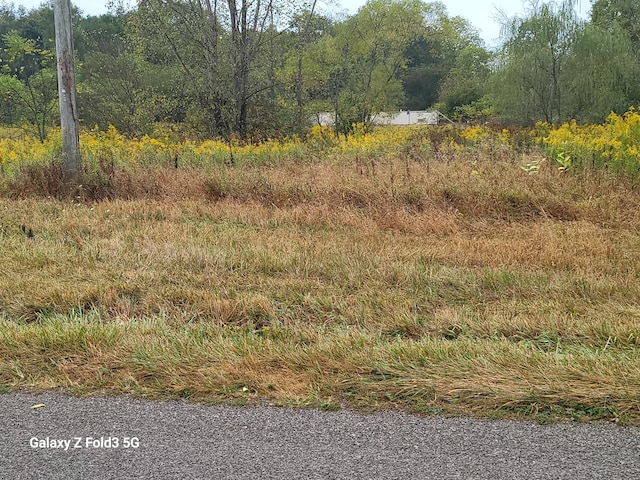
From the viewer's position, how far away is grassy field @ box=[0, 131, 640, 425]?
306 cm

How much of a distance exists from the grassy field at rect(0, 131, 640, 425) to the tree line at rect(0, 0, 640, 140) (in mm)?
8326

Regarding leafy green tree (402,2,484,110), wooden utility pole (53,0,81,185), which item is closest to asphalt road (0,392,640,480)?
wooden utility pole (53,0,81,185)

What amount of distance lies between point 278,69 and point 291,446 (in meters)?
17.6

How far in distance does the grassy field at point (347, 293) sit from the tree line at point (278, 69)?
8.33 meters

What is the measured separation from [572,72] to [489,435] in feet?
67.8

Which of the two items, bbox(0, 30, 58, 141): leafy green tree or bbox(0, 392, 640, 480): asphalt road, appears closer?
bbox(0, 392, 640, 480): asphalt road

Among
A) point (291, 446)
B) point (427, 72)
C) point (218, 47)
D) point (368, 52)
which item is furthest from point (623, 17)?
point (427, 72)

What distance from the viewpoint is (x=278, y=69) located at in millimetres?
18688

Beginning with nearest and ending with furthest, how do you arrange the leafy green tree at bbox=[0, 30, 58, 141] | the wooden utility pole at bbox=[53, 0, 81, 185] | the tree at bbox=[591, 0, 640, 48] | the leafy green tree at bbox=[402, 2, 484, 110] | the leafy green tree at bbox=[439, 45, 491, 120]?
the wooden utility pole at bbox=[53, 0, 81, 185]
the leafy green tree at bbox=[0, 30, 58, 141]
the tree at bbox=[591, 0, 640, 48]
the leafy green tree at bbox=[439, 45, 491, 120]
the leafy green tree at bbox=[402, 2, 484, 110]

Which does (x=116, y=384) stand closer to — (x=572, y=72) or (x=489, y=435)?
(x=489, y=435)

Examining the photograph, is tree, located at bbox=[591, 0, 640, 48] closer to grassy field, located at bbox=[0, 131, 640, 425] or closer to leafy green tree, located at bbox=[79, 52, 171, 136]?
leafy green tree, located at bbox=[79, 52, 171, 136]

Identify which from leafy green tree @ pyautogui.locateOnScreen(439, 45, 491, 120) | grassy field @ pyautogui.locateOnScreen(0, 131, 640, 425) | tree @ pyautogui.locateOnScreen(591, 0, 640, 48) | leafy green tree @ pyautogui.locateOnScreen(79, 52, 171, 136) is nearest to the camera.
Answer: grassy field @ pyautogui.locateOnScreen(0, 131, 640, 425)

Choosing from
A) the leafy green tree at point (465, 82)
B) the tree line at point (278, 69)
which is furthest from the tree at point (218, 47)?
the leafy green tree at point (465, 82)

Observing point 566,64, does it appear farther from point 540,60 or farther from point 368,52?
point 368,52
